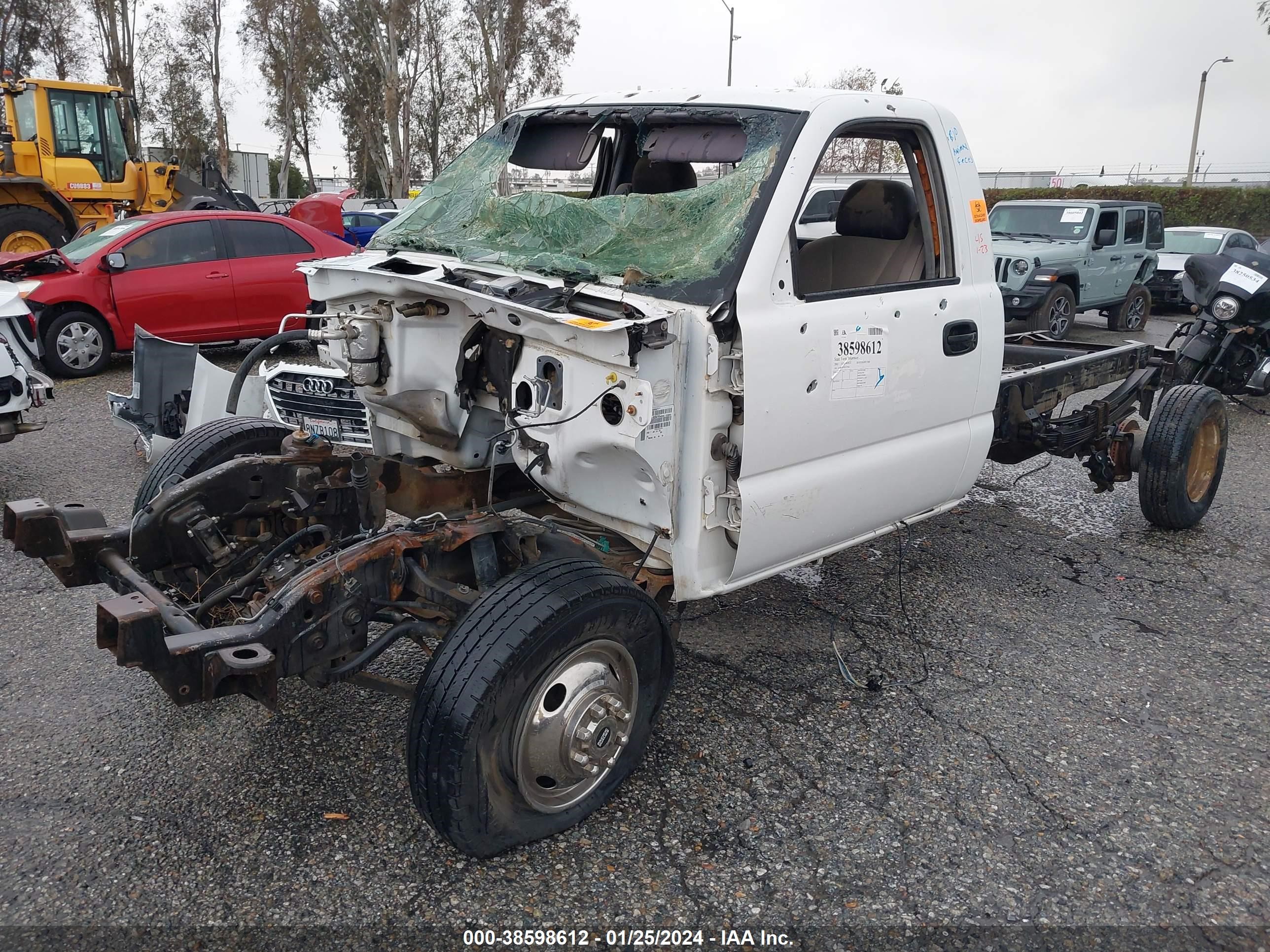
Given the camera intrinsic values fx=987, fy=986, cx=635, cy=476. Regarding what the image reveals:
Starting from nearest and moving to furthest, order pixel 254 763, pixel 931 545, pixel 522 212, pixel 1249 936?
pixel 1249 936
pixel 254 763
pixel 522 212
pixel 931 545

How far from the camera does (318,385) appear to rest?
18.7 feet

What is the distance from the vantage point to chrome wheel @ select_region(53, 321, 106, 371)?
971 centimetres

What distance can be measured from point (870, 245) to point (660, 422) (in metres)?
2.06

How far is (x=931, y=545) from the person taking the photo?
5777 mm

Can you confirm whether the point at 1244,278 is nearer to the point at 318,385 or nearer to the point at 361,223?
the point at 318,385

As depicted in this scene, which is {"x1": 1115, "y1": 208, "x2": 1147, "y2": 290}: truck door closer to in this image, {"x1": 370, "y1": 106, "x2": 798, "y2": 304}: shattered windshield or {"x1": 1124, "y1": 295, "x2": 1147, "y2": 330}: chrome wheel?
{"x1": 1124, "y1": 295, "x2": 1147, "y2": 330}: chrome wheel

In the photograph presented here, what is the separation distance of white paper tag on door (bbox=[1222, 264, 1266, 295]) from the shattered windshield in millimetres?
5839

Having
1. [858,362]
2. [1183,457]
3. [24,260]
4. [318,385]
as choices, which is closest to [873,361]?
[858,362]

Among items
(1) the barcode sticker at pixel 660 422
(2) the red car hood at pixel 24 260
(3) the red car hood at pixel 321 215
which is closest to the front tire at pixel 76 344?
(2) the red car hood at pixel 24 260

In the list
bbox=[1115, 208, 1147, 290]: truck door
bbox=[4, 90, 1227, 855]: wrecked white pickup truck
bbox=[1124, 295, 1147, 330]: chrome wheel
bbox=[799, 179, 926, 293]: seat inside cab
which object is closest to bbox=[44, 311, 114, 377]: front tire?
bbox=[4, 90, 1227, 855]: wrecked white pickup truck

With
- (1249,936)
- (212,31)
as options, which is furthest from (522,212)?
(212,31)

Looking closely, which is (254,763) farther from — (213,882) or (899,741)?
(899,741)

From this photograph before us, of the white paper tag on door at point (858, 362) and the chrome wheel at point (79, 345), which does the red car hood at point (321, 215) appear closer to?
the chrome wheel at point (79, 345)

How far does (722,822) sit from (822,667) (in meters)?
1.22
